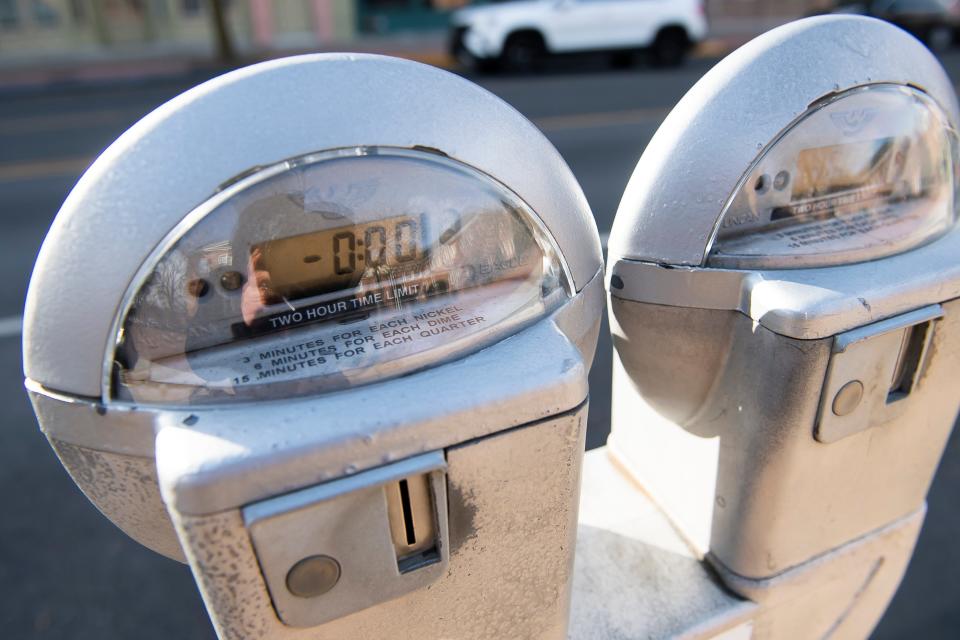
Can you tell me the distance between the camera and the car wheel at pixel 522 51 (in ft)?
34.3

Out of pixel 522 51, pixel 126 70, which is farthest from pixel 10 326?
pixel 126 70

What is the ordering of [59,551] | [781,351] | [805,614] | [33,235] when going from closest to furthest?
[781,351] < [805,614] < [59,551] < [33,235]

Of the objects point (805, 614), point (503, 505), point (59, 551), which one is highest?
point (503, 505)

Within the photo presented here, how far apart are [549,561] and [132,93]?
1141cm

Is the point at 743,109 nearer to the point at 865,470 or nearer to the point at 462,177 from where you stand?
the point at 462,177

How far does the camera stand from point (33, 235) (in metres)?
5.00

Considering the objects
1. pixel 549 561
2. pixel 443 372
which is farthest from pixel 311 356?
pixel 549 561

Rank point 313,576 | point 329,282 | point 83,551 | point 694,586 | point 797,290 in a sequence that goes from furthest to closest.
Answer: point 83,551 < point 694,586 < point 797,290 < point 329,282 < point 313,576

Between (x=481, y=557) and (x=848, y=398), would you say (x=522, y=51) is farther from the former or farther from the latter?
(x=481, y=557)

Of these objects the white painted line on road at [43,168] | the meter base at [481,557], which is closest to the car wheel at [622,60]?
the white painted line on road at [43,168]

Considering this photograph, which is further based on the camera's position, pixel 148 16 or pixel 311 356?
pixel 148 16

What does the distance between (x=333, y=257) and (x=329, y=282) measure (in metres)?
0.03

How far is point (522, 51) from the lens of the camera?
10492mm

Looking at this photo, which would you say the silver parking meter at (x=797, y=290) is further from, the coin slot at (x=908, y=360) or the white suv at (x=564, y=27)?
the white suv at (x=564, y=27)
